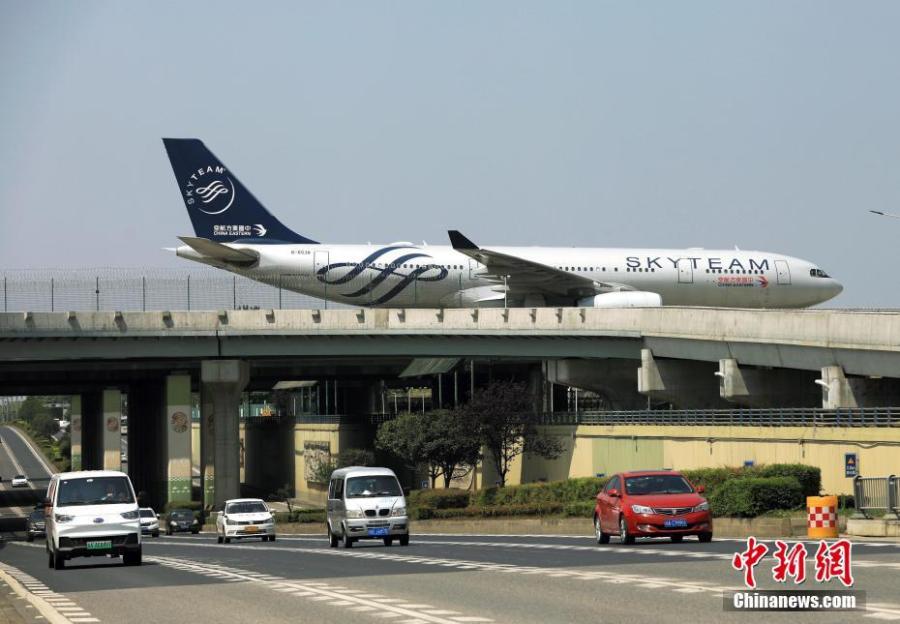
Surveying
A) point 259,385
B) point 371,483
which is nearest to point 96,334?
point 371,483

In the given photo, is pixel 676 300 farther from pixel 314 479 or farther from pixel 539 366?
pixel 314 479

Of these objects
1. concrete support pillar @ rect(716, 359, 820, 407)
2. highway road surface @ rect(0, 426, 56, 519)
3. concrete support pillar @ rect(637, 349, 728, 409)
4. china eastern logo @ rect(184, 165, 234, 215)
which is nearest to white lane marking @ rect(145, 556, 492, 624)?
concrete support pillar @ rect(716, 359, 820, 407)

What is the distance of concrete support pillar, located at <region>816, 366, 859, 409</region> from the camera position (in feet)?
167

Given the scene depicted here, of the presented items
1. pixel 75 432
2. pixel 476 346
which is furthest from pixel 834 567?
pixel 75 432

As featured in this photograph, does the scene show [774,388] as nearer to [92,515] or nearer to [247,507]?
[247,507]

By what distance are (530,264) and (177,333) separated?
15.7 m

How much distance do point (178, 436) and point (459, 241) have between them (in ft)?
72.2

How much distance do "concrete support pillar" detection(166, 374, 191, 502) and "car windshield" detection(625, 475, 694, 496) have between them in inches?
2060

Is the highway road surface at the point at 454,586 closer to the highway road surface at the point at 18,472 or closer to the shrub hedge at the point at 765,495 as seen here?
the shrub hedge at the point at 765,495

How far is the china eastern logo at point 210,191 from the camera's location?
7581 cm

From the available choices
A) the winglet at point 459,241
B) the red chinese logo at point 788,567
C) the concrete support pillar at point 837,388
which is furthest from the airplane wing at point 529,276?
the red chinese logo at point 788,567

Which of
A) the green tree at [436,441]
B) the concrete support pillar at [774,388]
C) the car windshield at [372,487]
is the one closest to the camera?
the car windshield at [372,487]

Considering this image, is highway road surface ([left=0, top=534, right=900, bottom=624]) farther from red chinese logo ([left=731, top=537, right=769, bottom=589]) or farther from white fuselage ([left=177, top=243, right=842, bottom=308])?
white fuselage ([left=177, top=243, right=842, bottom=308])

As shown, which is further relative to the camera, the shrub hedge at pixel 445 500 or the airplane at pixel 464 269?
the airplane at pixel 464 269
